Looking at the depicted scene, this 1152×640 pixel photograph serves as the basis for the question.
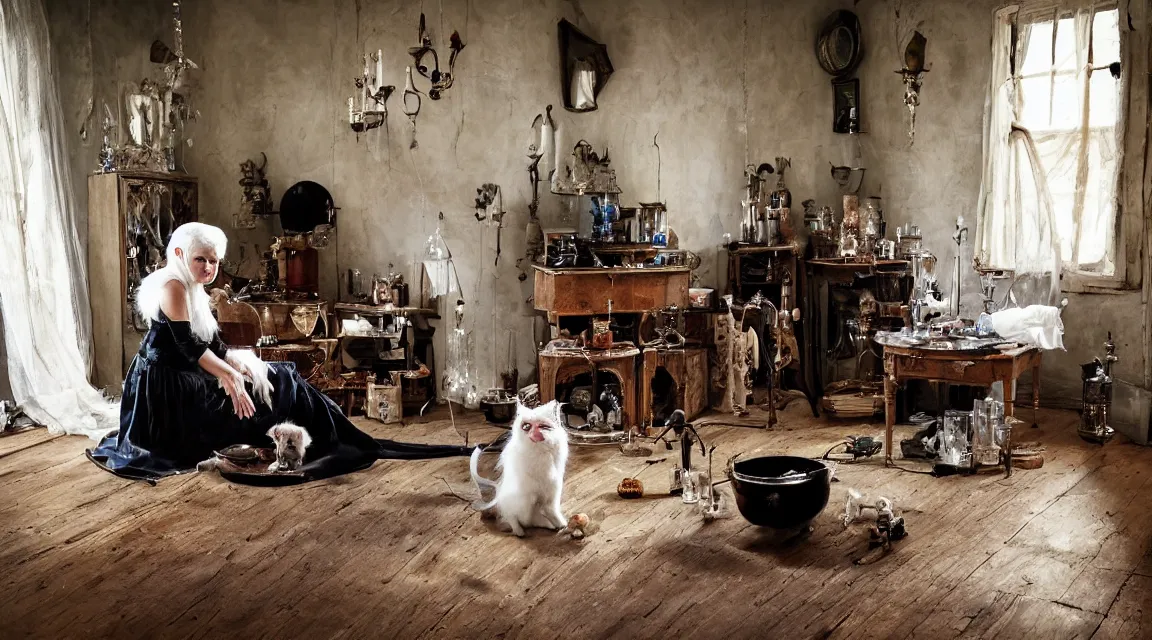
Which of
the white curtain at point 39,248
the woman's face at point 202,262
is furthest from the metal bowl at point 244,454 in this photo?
the white curtain at point 39,248

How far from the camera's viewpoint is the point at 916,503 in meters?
5.23

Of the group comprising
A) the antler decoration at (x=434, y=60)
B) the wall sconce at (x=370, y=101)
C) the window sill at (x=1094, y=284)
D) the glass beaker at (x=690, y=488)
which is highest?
the antler decoration at (x=434, y=60)

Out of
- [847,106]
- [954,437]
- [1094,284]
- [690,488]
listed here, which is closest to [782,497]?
[690,488]

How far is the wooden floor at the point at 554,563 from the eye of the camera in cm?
377

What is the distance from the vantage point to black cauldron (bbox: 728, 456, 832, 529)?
4508mm

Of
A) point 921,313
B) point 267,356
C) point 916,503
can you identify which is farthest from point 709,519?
point 267,356

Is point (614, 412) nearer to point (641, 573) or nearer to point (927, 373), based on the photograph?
point (927, 373)

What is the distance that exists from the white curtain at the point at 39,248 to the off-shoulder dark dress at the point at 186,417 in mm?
956

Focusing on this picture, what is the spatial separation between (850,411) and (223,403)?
176 inches

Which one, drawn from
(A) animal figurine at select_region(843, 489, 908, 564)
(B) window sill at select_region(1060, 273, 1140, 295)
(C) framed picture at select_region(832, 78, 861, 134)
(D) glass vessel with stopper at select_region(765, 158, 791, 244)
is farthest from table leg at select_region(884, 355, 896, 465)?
(C) framed picture at select_region(832, 78, 861, 134)

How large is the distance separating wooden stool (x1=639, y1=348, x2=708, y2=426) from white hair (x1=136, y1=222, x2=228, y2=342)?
2954mm

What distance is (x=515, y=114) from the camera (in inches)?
299

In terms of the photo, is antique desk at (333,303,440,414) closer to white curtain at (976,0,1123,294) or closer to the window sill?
white curtain at (976,0,1123,294)

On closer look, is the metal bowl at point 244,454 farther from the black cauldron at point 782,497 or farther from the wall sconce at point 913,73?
the wall sconce at point 913,73
